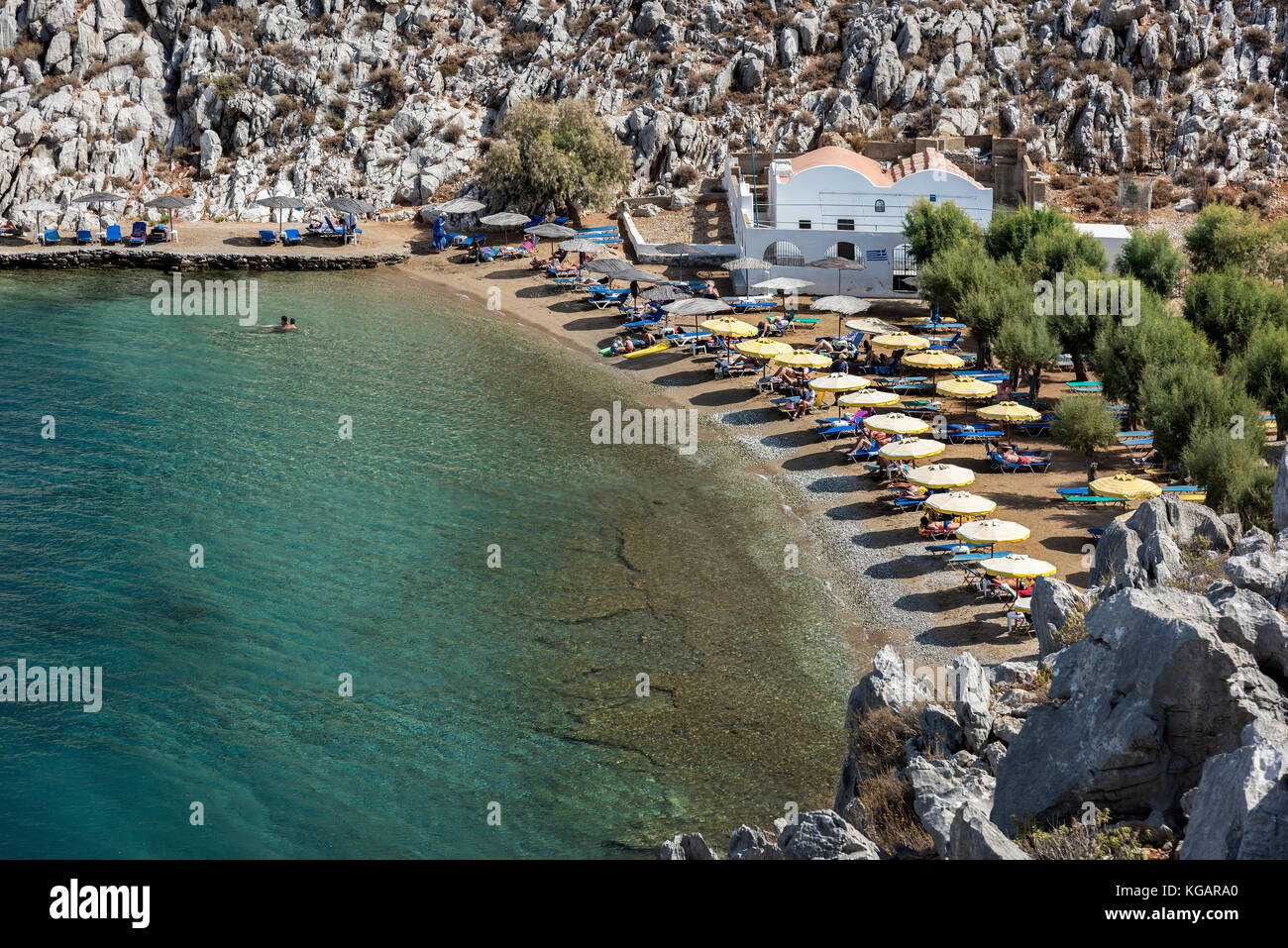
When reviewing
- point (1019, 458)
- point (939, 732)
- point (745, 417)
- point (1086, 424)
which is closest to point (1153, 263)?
point (1086, 424)

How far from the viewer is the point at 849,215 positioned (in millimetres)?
59188

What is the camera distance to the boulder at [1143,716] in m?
14.2

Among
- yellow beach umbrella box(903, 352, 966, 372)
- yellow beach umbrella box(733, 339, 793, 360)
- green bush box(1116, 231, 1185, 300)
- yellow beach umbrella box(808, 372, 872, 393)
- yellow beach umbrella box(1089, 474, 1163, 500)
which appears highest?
green bush box(1116, 231, 1185, 300)

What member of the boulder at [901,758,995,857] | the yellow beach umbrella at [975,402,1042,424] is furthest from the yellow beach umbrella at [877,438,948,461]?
the boulder at [901,758,995,857]

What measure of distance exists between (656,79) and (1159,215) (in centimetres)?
3365

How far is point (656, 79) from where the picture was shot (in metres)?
77.6

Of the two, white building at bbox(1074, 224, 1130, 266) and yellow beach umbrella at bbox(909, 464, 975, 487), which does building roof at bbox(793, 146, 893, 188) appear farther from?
yellow beach umbrella at bbox(909, 464, 975, 487)

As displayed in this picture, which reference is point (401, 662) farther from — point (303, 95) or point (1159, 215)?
point (303, 95)

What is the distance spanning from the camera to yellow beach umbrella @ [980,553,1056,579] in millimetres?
29109

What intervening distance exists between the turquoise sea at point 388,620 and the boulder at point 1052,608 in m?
5.38

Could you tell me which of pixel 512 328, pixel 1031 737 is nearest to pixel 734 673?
pixel 1031 737

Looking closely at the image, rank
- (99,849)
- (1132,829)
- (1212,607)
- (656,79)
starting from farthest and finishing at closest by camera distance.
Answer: (656,79), (99,849), (1212,607), (1132,829)

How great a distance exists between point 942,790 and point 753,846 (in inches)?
117

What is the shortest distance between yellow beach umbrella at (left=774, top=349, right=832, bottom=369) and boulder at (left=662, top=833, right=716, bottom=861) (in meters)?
29.1
